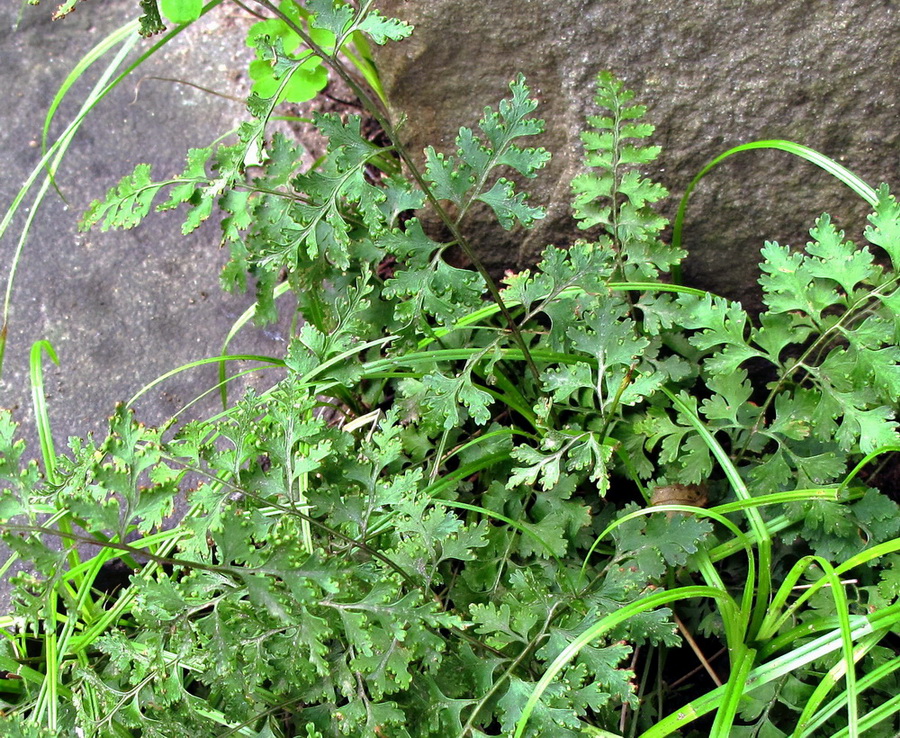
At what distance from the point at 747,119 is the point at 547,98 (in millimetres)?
438

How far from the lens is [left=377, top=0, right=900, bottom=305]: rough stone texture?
1.63m

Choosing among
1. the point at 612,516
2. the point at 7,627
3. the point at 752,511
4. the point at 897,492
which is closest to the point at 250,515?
the point at 612,516

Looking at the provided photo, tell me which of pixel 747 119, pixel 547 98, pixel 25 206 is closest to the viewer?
pixel 747 119

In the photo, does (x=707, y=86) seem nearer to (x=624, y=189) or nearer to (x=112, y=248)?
(x=624, y=189)

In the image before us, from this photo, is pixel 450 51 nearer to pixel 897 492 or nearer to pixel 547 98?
pixel 547 98

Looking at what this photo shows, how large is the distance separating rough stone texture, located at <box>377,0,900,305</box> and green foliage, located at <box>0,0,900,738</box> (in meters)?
0.14

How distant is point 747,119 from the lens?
1726 millimetres

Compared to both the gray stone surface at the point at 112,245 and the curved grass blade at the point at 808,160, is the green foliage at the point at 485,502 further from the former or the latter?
the gray stone surface at the point at 112,245

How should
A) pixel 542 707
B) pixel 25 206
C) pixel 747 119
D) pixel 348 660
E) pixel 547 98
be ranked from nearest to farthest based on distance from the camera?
pixel 542 707
pixel 348 660
pixel 747 119
pixel 547 98
pixel 25 206

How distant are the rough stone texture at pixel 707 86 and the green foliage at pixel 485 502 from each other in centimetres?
14

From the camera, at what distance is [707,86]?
171 centimetres

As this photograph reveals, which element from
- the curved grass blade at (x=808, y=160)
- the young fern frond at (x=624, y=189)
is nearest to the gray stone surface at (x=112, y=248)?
the young fern frond at (x=624, y=189)

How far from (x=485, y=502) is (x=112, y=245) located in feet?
4.71

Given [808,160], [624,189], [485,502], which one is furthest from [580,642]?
[808,160]
